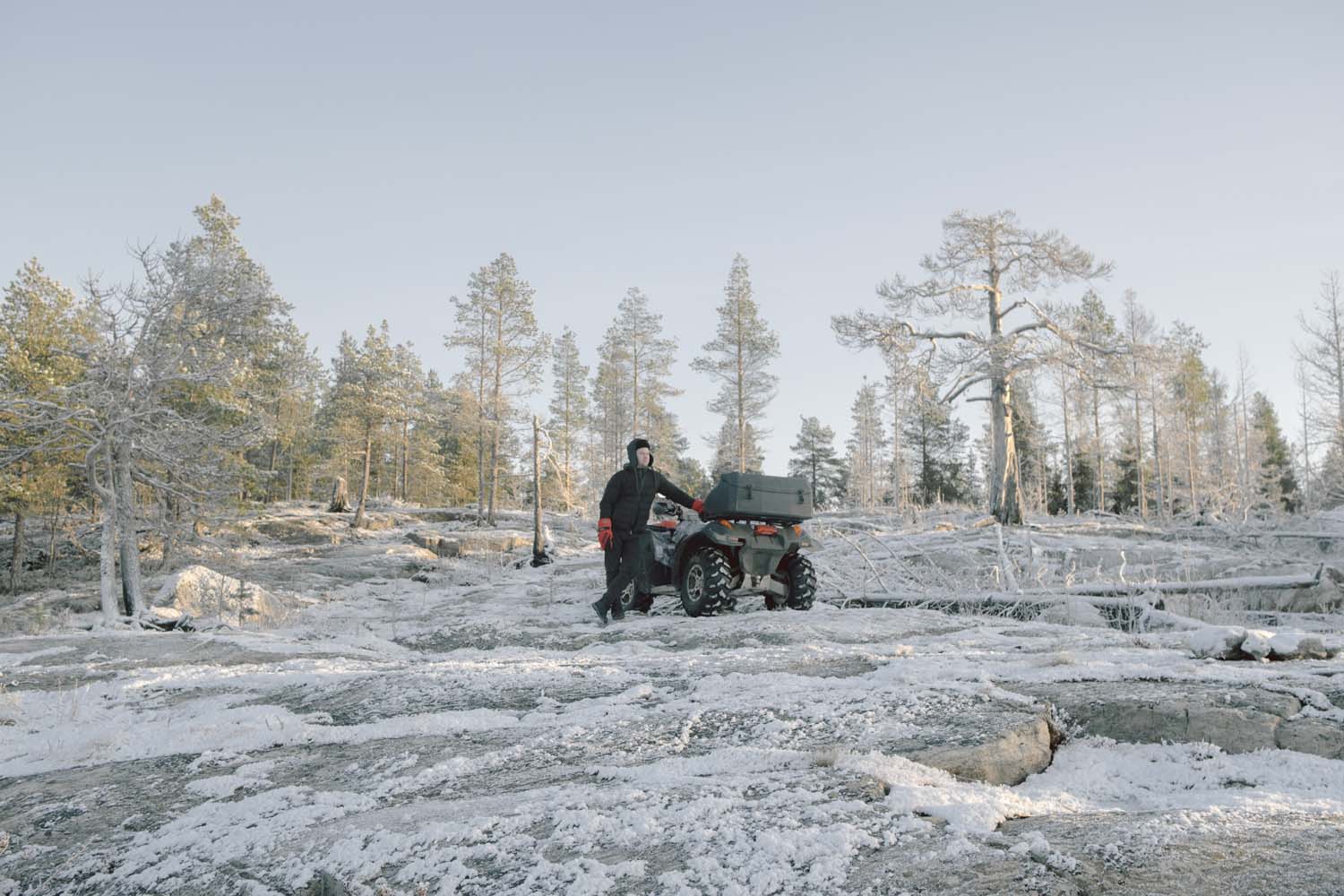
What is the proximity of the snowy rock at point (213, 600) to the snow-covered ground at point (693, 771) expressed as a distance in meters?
6.19

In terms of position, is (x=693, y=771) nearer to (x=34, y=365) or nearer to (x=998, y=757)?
(x=998, y=757)

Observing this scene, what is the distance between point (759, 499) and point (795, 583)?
1427 millimetres

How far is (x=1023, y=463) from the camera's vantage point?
5009 cm

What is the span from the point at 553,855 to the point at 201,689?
11.4ft

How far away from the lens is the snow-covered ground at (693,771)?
1.80 metres

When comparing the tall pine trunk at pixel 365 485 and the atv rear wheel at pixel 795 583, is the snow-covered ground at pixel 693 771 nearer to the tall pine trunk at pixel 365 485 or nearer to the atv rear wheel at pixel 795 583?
the atv rear wheel at pixel 795 583

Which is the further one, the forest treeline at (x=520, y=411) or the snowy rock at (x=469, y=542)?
the snowy rock at (x=469, y=542)

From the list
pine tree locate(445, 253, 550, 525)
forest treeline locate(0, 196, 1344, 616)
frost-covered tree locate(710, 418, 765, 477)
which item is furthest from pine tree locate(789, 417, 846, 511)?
pine tree locate(445, 253, 550, 525)

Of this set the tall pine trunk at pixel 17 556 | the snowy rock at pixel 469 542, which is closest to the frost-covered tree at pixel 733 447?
the snowy rock at pixel 469 542

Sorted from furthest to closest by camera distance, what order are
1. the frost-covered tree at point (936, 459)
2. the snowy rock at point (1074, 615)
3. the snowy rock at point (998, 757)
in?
the frost-covered tree at point (936, 459) < the snowy rock at point (1074, 615) < the snowy rock at point (998, 757)

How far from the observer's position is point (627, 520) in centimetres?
863

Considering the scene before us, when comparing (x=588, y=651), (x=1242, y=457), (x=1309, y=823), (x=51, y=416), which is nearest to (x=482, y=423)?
(x=51, y=416)

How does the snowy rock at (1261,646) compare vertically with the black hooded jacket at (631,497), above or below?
below

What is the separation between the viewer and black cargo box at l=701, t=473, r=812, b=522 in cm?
816
